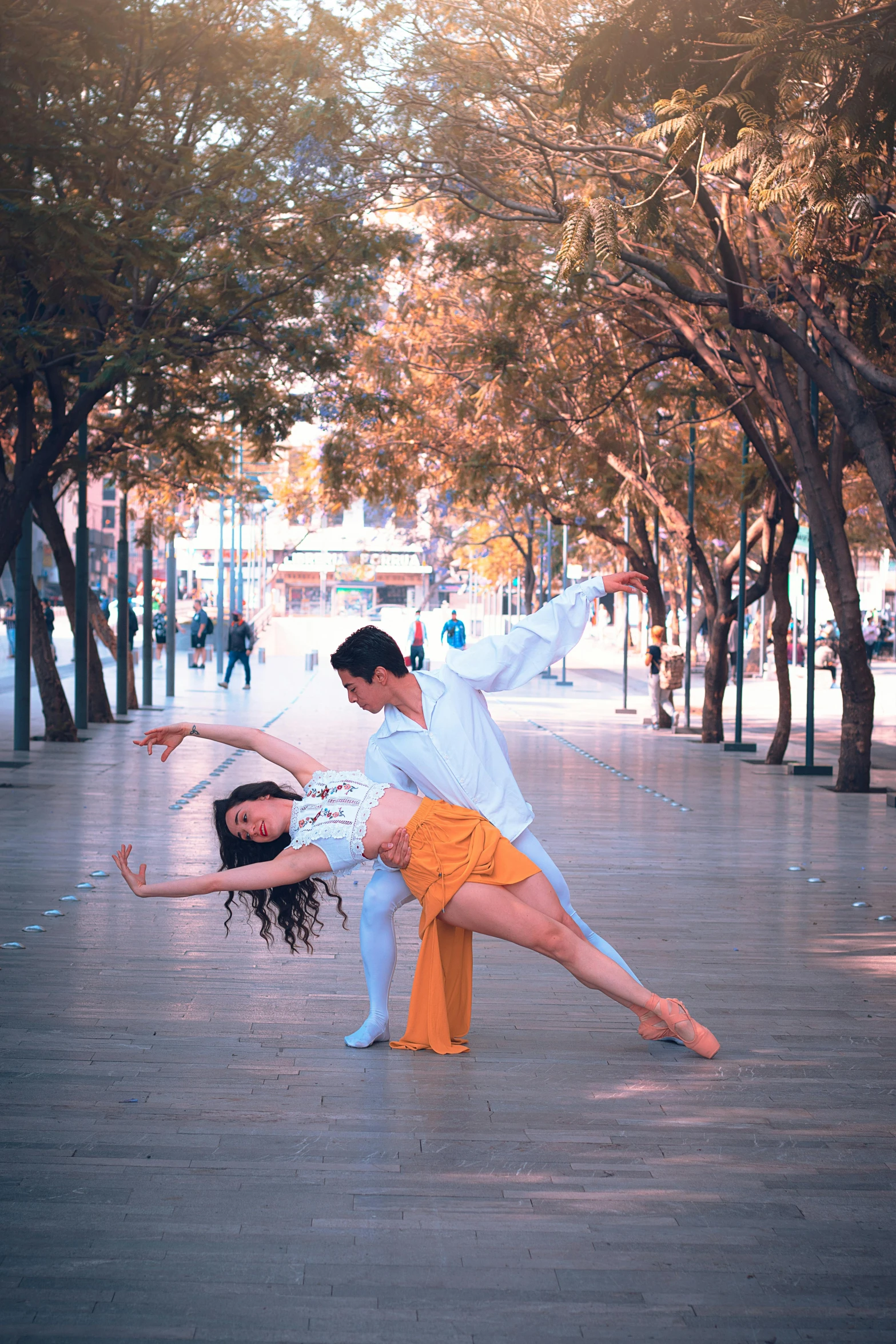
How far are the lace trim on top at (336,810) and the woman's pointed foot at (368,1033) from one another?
86 cm

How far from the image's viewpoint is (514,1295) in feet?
12.2

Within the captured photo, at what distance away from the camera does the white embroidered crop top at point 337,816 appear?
5320 mm

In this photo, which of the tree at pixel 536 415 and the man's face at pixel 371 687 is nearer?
the man's face at pixel 371 687

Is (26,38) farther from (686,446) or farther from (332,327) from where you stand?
(686,446)

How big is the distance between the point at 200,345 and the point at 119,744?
17.0ft

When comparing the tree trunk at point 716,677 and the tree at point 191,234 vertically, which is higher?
the tree at point 191,234

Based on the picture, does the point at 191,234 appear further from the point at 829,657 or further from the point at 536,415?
the point at 829,657

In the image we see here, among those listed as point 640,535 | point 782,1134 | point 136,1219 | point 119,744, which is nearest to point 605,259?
point 782,1134

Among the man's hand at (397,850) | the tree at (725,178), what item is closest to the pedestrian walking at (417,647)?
the tree at (725,178)

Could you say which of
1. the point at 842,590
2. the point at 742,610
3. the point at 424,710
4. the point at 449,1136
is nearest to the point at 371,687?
the point at 424,710

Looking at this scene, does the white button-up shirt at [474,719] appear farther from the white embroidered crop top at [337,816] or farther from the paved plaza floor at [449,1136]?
the paved plaza floor at [449,1136]

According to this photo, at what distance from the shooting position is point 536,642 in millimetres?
5609

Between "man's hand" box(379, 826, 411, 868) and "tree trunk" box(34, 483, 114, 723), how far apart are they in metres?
13.9

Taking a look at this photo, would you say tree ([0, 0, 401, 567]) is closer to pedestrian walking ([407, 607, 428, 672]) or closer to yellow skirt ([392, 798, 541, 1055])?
yellow skirt ([392, 798, 541, 1055])
